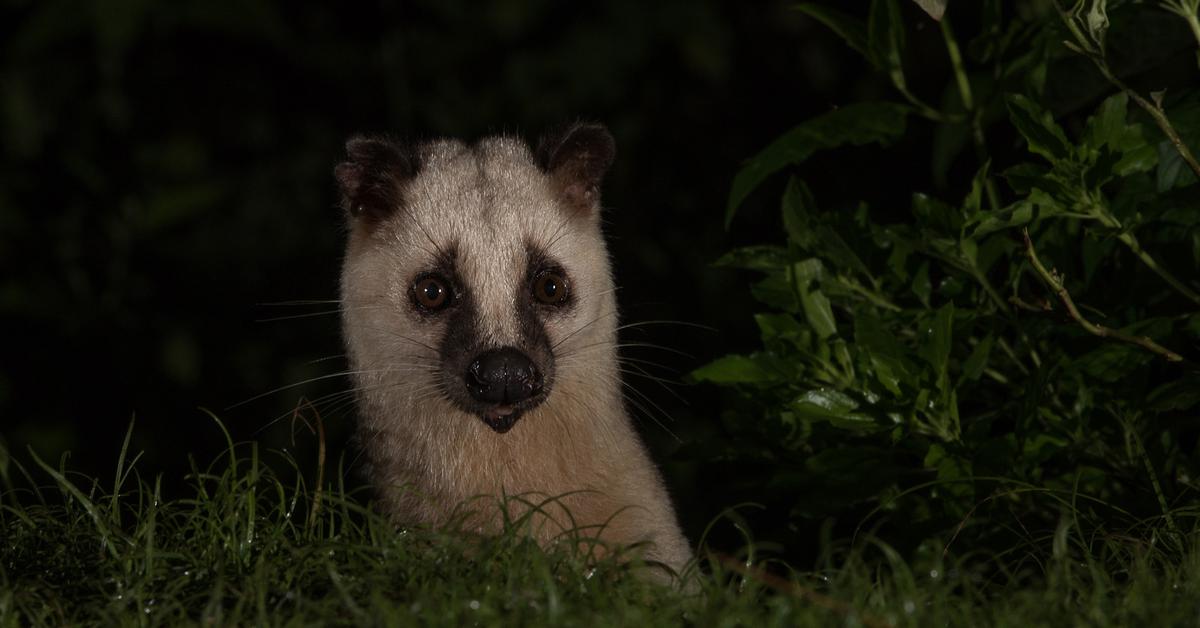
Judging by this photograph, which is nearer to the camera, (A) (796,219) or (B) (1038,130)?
(B) (1038,130)

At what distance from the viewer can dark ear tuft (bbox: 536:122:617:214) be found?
419cm

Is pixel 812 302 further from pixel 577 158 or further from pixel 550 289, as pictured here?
pixel 577 158

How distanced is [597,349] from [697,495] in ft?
4.32

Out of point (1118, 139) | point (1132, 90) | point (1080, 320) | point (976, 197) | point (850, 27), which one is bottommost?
point (1080, 320)

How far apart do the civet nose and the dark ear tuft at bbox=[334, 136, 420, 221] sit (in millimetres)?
742

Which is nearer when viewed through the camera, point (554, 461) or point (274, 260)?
point (554, 461)

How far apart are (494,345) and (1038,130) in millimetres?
1375

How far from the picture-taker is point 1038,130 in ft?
11.4

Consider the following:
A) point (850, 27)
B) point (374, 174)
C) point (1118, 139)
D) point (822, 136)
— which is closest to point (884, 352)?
point (822, 136)

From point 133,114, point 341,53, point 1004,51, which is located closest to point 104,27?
point 133,114

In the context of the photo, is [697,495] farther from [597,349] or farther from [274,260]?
[274,260]

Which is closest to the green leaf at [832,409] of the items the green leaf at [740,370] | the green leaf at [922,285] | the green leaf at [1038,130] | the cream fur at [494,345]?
the green leaf at [740,370]

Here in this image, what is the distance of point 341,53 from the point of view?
6.06 m

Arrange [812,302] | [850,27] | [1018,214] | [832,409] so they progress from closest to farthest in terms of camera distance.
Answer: [1018,214] → [832,409] → [812,302] → [850,27]
